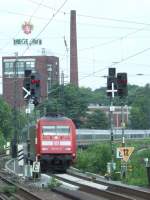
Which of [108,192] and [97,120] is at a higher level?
[108,192]

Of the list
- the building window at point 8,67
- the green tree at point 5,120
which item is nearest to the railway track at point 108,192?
the green tree at point 5,120

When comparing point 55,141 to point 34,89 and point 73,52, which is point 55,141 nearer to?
point 34,89

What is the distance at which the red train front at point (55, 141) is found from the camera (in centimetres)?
4803

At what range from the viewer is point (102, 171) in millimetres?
47969

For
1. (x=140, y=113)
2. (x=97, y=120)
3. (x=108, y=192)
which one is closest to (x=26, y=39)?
(x=97, y=120)

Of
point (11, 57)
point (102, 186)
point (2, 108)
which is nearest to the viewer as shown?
point (102, 186)

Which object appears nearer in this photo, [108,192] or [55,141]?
[108,192]

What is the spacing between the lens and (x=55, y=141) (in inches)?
1901

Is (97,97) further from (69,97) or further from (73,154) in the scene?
(73,154)

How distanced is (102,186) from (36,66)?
102 metres

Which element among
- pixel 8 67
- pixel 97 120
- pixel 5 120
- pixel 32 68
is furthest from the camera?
pixel 8 67

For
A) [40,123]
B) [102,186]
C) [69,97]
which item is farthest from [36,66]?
[102,186]

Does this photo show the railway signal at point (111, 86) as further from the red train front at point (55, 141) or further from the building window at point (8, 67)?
the building window at point (8, 67)

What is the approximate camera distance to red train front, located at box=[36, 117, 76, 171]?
48031 millimetres
